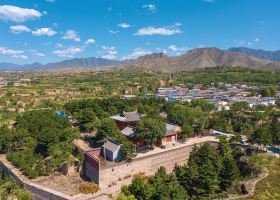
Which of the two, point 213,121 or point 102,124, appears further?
point 213,121

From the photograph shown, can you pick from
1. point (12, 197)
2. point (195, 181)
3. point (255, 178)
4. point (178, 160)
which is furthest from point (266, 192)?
point (12, 197)

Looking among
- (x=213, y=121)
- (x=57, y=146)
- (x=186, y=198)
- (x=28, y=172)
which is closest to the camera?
(x=186, y=198)

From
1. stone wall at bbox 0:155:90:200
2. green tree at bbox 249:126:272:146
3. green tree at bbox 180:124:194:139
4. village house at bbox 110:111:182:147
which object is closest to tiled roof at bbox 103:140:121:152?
village house at bbox 110:111:182:147

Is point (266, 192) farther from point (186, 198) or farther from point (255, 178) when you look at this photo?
point (186, 198)

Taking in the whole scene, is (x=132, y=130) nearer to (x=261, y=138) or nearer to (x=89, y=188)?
(x=89, y=188)

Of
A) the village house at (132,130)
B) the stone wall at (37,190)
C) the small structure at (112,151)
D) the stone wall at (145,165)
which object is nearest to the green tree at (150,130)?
the village house at (132,130)

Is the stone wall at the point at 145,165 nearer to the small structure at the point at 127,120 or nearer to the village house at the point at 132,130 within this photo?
the village house at the point at 132,130

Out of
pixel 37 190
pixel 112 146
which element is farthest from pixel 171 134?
pixel 37 190

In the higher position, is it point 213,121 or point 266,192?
point 213,121
